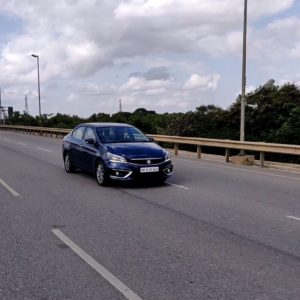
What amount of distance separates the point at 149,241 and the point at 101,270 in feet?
4.47

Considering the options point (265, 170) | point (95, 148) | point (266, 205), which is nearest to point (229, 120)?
point (265, 170)

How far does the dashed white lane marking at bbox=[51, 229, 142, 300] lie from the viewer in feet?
15.5

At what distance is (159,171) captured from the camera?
11.5 metres

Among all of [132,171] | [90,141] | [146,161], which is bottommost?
[132,171]

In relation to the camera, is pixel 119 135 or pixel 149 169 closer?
pixel 149 169

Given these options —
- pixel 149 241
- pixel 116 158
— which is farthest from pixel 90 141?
pixel 149 241

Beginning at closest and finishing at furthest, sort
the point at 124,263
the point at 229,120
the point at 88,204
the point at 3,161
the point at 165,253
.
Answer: the point at 124,263
the point at 165,253
the point at 88,204
the point at 3,161
the point at 229,120

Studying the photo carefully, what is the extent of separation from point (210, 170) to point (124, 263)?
412 inches

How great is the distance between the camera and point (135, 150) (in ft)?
37.9

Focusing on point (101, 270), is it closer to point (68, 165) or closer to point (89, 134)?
point (89, 134)

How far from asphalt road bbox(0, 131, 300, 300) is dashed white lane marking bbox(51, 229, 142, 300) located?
0.01 metres

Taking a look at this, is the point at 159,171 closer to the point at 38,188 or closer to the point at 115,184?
the point at 115,184

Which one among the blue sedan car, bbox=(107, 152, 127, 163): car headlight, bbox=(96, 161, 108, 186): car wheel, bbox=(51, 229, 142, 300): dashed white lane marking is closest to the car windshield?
the blue sedan car

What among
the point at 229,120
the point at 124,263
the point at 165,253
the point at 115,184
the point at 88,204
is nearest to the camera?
the point at 124,263
